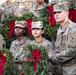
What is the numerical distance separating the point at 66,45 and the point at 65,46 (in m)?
0.05

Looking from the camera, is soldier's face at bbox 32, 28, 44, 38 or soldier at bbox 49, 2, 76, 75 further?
soldier's face at bbox 32, 28, 44, 38

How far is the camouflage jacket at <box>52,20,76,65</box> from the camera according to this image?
17.4ft

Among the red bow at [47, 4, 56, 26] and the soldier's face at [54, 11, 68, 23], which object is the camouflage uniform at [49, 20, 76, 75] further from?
the red bow at [47, 4, 56, 26]

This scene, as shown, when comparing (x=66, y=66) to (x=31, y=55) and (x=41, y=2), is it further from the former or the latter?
(x=41, y=2)

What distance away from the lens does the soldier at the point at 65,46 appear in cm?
533

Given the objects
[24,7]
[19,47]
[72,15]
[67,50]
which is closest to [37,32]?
[19,47]

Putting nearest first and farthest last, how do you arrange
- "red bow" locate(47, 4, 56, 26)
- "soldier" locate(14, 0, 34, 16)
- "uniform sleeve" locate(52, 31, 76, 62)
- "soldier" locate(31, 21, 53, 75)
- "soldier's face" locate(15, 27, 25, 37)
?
"uniform sleeve" locate(52, 31, 76, 62) → "soldier" locate(31, 21, 53, 75) → "red bow" locate(47, 4, 56, 26) → "soldier's face" locate(15, 27, 25, 37) → "soldier" locate(14, 0, 34, 16)

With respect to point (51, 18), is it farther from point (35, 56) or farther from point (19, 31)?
point (35, 56)

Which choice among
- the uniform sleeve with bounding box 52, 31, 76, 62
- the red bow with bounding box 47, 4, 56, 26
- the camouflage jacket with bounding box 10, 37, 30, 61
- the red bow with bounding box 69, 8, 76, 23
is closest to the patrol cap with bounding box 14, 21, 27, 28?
the camouflage jacket with bounding box 10, 37, 30, 61

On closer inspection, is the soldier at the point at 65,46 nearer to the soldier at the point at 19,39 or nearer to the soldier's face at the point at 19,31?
the soldier at the point at 19,39

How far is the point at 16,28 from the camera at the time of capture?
694 cm

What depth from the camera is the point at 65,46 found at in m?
5.45

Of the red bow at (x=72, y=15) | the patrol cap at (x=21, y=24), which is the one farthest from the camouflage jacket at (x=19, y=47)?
the red bow at (x=72, y=15)

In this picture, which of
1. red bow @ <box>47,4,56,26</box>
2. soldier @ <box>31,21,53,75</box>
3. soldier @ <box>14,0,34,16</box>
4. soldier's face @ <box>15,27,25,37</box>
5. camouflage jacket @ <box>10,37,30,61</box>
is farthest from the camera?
soldier @ <box>14,0,34,16</box>
